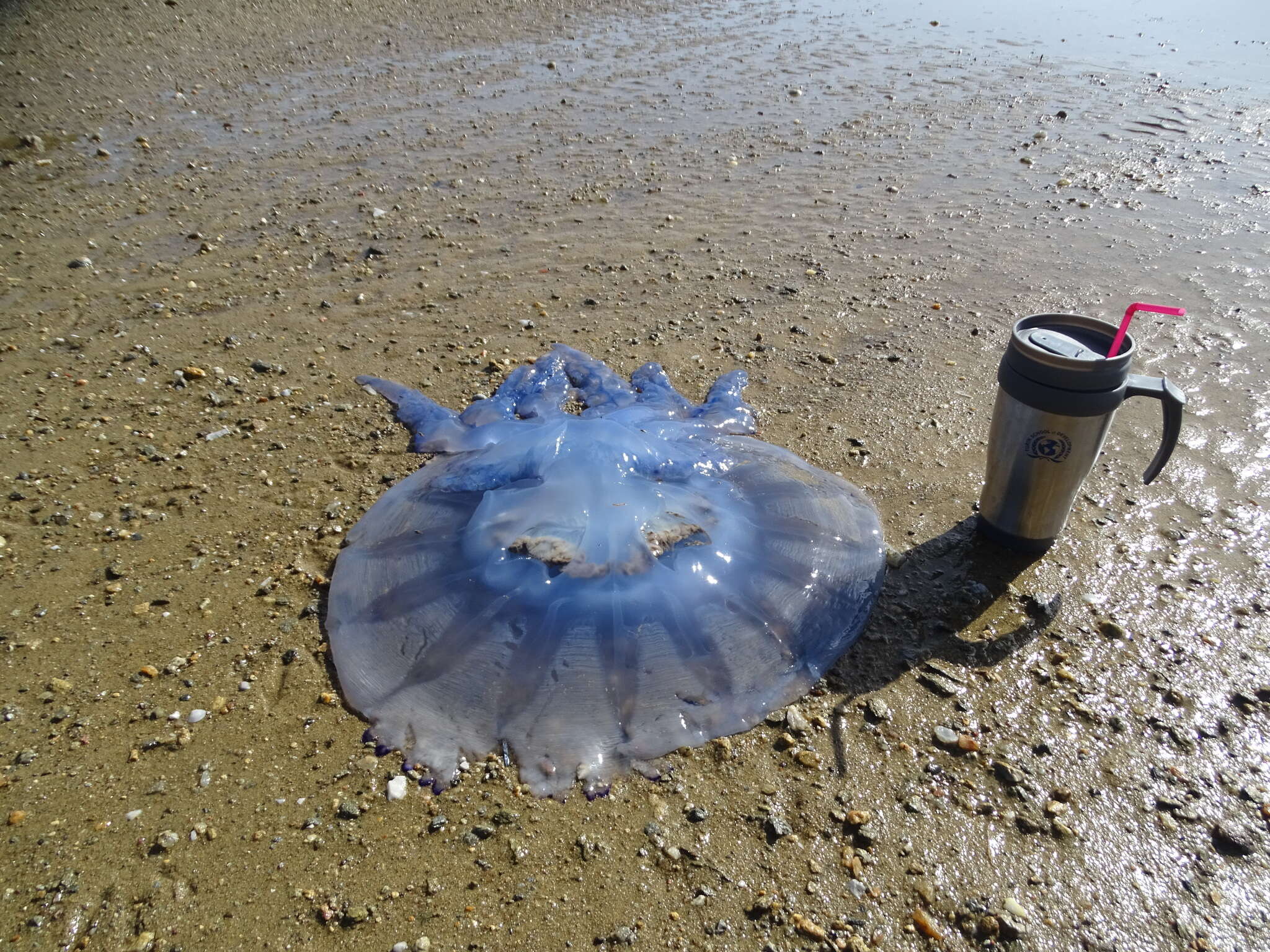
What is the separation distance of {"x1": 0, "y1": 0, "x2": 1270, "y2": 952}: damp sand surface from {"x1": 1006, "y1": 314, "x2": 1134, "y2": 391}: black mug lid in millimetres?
920

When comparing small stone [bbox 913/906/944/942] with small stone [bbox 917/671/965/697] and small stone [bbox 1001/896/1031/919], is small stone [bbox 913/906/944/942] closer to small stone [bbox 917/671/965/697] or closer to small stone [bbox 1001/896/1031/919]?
small stone [bbox 1001/896/1031/919]

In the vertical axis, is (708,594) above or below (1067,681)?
above

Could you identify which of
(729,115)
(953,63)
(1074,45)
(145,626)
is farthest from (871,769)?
(1074,45)

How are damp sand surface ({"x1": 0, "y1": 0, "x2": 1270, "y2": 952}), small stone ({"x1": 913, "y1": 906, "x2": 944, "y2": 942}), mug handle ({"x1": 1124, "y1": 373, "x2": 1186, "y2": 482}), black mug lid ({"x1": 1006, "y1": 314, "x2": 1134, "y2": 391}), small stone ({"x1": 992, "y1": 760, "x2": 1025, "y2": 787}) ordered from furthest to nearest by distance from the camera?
mug handle ({"x1": 1124, "y1": 373, "x2": 1186, "y2": 482}), black mug lid ({"x1": 1006, "y1": 314, "x2": 1134, "y2": 391}), small stone ({"x1": 992, "y1": 760, "x2": 1025, "y2": 787}), damp sand surface ({"x1": 0, "y1": 0, "x2": 1270, "y2": 952}), small stone ({"x1": 913, "y1": 906, "x2": 944, "y2": 942})

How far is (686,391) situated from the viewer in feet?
15.1

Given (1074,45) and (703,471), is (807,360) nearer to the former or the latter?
(703,471)

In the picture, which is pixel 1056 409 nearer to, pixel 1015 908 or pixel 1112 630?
pixel 1112 630

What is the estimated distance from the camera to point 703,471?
3.48 m

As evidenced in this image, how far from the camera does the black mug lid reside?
2.84 meters

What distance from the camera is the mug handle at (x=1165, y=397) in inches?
116

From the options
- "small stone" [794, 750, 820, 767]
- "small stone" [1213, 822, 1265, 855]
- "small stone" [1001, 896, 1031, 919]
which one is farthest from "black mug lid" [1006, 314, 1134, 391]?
"small stone" [1001, 896, 1031, 919]

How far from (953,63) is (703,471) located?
985 centimetres

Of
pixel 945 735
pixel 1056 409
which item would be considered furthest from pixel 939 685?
pixel 1056 409

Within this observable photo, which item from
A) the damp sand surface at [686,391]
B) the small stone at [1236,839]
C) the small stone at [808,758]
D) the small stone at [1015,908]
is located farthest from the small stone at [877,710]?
the small stone at [1236,839]
